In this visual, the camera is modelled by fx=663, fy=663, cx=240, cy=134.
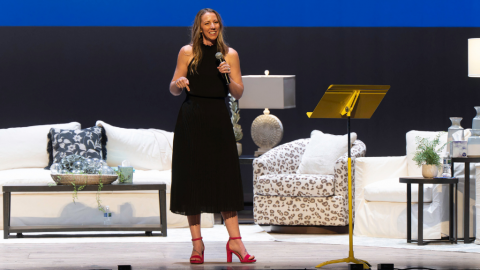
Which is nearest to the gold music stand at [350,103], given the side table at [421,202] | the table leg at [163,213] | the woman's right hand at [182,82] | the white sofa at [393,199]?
the woman's right hand at [182,82]

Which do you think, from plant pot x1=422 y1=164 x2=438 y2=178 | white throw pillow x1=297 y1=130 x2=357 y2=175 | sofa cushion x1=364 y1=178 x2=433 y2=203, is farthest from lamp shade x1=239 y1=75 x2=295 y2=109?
plant pot x1=422 y1=164 x2=438 y2=178

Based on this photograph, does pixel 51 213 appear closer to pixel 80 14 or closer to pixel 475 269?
pixel 80 14

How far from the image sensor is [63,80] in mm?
6754

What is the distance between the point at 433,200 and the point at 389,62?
237 cm

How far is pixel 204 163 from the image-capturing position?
11.6 feet

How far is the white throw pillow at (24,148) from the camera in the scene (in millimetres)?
6000

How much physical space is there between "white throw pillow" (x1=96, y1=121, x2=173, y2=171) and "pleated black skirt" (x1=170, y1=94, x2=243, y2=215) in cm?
258

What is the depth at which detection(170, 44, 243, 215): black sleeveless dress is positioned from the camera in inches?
139

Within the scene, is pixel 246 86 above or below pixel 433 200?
above

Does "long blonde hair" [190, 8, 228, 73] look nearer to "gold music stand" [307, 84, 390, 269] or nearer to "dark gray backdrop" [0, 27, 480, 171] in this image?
"gold music stand" [307, 84, 390, 269]

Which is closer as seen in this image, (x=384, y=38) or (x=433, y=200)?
(x=433, y=200)

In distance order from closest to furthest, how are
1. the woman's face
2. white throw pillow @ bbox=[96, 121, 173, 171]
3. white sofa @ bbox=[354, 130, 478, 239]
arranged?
the woman's face < white sofa @ bbox=[354, 130, 478, 239] < white throw pillow @ bbox=[96, 121, 173, 171]

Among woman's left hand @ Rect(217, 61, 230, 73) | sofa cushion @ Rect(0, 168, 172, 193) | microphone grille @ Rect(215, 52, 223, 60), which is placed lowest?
sofa cushion @ Rect(0, 168, 172, 193)

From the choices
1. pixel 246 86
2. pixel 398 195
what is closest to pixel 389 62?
pixel 246 86
